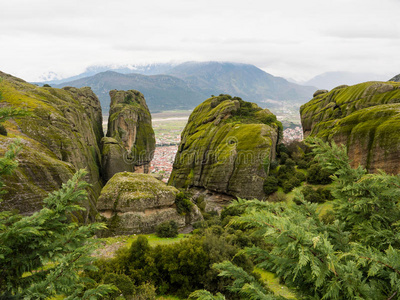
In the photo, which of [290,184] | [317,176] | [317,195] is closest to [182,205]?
[317,195]

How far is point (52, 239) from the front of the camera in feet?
16.6

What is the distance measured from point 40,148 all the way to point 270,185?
88.6 ft

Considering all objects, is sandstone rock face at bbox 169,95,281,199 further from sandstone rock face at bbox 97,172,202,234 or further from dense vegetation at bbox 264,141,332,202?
sandstone rock face at bbox 97,172,202,234

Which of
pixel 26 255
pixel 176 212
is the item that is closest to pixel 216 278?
pixel 176 212

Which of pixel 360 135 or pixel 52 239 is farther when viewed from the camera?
pixel 360 135

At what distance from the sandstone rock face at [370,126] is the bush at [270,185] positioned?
8.75m

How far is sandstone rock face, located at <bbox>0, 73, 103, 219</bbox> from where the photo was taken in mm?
14086

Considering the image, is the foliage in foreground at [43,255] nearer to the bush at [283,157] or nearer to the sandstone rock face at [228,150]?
the sandstone rock face at [228,150]

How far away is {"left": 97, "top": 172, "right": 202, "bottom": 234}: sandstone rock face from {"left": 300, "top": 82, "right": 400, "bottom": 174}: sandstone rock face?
17.1 metres

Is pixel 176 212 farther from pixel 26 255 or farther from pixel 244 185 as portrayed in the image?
pixel 26 255

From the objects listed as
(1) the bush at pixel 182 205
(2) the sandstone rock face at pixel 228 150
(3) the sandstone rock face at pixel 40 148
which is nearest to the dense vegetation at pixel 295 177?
(2) the sandstone rock face at pixel 228 150

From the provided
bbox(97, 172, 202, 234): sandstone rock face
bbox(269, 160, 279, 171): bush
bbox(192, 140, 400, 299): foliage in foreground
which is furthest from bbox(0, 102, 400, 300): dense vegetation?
bbox(269, 160, 279, 171): bush

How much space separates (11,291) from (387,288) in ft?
24.0

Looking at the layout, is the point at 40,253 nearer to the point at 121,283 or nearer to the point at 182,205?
the point at 121,283
